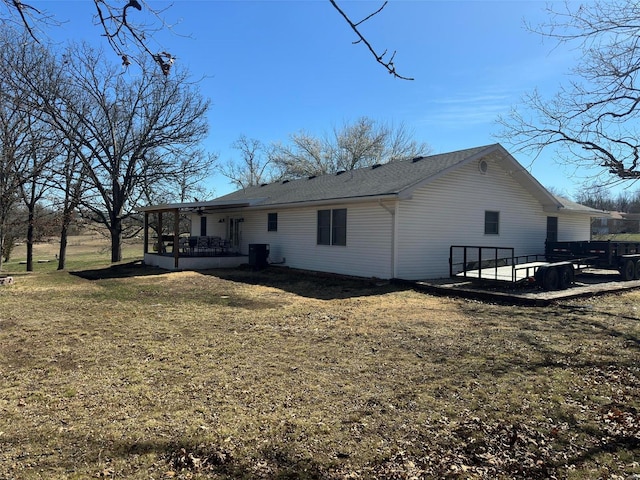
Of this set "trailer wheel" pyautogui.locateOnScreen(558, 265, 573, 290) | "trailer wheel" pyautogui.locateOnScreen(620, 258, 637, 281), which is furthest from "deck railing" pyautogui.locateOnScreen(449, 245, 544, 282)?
"trailer wheel" pyautogui.locateOnScreen(620, 258, 637, 281)

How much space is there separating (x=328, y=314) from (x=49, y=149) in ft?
36.1

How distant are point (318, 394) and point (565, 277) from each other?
31.5ft

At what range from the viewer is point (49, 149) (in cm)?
1341

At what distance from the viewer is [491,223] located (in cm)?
1477

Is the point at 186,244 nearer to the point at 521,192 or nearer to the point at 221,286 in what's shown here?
the point at 221,286

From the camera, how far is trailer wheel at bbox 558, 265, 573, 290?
11.1 meters

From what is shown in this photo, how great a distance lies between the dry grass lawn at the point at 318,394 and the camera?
9.64 ft

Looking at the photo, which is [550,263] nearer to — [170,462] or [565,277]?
[565,277]

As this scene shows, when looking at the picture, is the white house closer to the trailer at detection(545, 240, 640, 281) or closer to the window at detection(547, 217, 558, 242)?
the window at detection(547, 217, 558, 242)

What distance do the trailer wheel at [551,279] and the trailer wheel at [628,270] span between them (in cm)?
373

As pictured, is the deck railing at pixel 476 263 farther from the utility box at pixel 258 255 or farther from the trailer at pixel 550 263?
the utility box at pixel 258 255

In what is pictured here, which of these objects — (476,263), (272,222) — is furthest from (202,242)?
(476,263)

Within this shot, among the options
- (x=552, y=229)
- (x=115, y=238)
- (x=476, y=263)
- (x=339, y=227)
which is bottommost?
(x=476, y=263)

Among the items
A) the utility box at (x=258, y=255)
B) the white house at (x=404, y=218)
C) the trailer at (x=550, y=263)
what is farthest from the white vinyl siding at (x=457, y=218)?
the utility box at (x=258, y=255)
